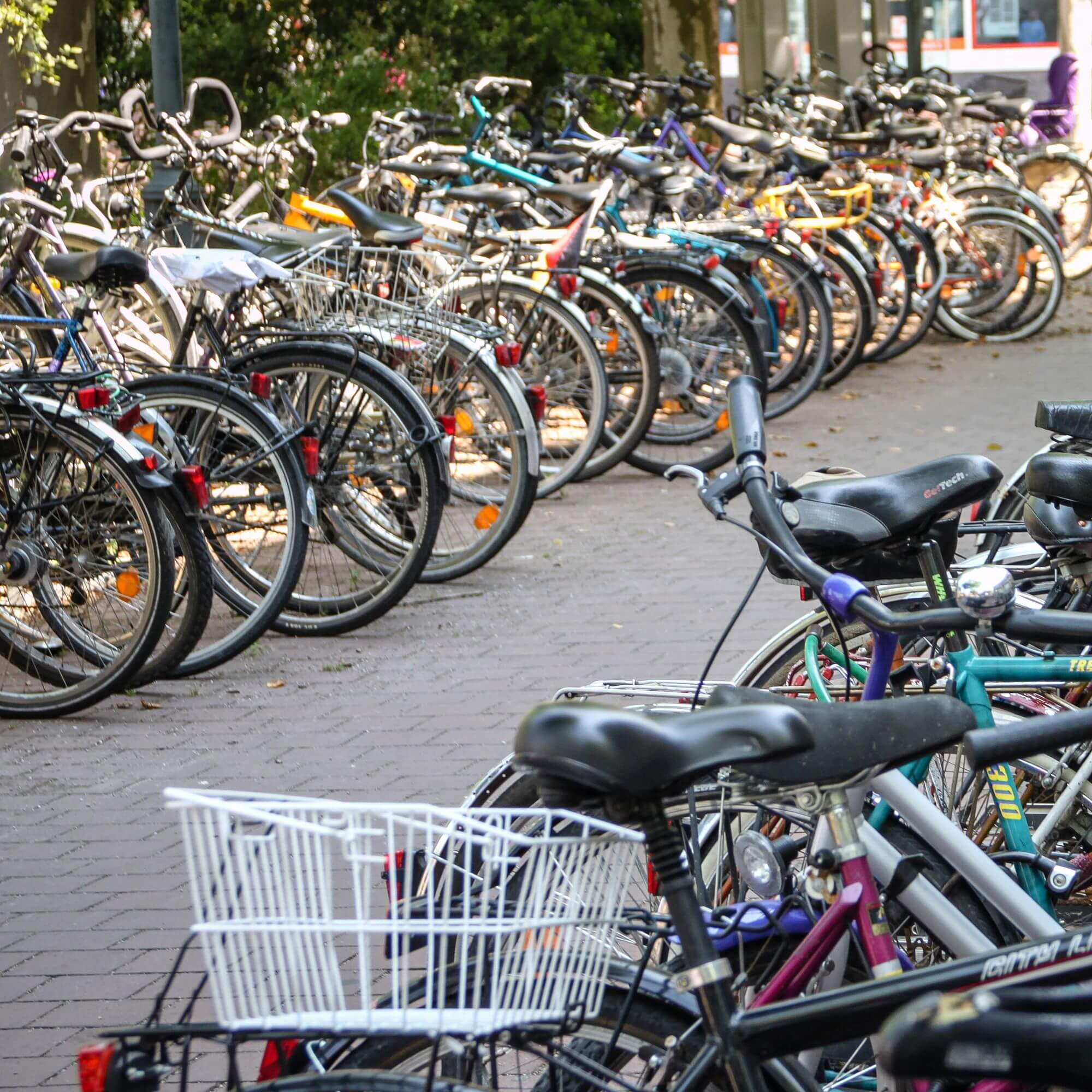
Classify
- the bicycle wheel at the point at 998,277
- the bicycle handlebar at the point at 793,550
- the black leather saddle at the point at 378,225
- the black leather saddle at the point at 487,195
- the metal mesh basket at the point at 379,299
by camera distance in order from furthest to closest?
the bicycle wheel at the point at 998,277 < the black leather saddle at the point at 487,195 < the black leather saddle at the point at 378,225 < the metal mesh basket at the point at 379,299 < the bicycle handlebar at the point at 793,550

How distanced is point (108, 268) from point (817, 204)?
6779 millimetres

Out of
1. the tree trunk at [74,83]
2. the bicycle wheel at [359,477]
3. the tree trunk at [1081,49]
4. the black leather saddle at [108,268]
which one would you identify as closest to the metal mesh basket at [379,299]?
the bicycle wheel at [359,477]

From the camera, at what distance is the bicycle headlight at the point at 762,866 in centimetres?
231

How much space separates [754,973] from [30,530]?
3899 millimetres

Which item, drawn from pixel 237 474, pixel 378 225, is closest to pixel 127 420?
pixel 237 474

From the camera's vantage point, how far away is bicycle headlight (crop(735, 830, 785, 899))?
2.31m

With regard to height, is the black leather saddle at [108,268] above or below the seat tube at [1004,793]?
above

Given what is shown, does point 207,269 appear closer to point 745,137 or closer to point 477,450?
point 477,450

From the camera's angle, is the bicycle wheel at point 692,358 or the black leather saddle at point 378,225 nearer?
the black leather saddle at point 378,225

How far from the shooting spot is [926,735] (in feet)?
6.35

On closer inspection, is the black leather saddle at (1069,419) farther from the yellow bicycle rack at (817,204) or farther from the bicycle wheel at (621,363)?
the yellow bicycle rack at (817,204)

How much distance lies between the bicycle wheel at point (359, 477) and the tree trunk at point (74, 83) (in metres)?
4.52

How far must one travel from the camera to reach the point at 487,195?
849cm

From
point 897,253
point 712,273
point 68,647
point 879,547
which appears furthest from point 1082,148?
point 879,547
